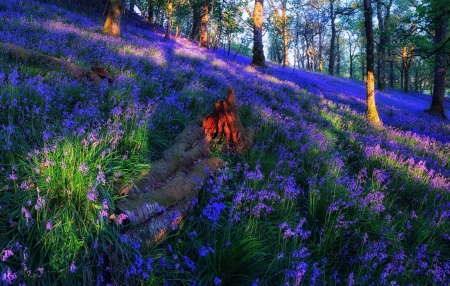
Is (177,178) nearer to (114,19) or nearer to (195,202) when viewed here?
(195,202)

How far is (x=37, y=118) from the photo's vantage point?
3354 millimetres

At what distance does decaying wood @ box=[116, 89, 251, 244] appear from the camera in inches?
95.0

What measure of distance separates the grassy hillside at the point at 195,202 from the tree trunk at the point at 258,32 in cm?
1165

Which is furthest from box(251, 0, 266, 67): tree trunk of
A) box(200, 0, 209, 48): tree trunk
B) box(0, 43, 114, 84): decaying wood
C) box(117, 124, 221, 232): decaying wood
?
box(117, 124, 221, 232): decaying wood

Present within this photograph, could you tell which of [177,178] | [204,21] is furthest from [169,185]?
[204,21]

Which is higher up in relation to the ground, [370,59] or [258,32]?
[258,32]

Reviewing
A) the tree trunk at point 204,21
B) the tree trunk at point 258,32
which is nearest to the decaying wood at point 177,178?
the tree trunk at point 258,32

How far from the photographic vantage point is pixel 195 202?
2863 mm

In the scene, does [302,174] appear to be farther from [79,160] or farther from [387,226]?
[79,160]

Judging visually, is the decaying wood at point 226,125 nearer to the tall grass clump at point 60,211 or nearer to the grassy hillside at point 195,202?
the grassy hillside at point 195,202

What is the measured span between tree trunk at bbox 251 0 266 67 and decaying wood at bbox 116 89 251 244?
44.9 ft

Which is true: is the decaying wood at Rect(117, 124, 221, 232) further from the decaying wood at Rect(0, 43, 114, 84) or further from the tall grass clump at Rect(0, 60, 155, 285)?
the decaying wood at Rect(0, 43, 114, 84)

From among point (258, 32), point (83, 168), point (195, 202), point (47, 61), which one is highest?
point (258, 32)

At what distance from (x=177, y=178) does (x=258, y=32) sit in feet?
51.3
